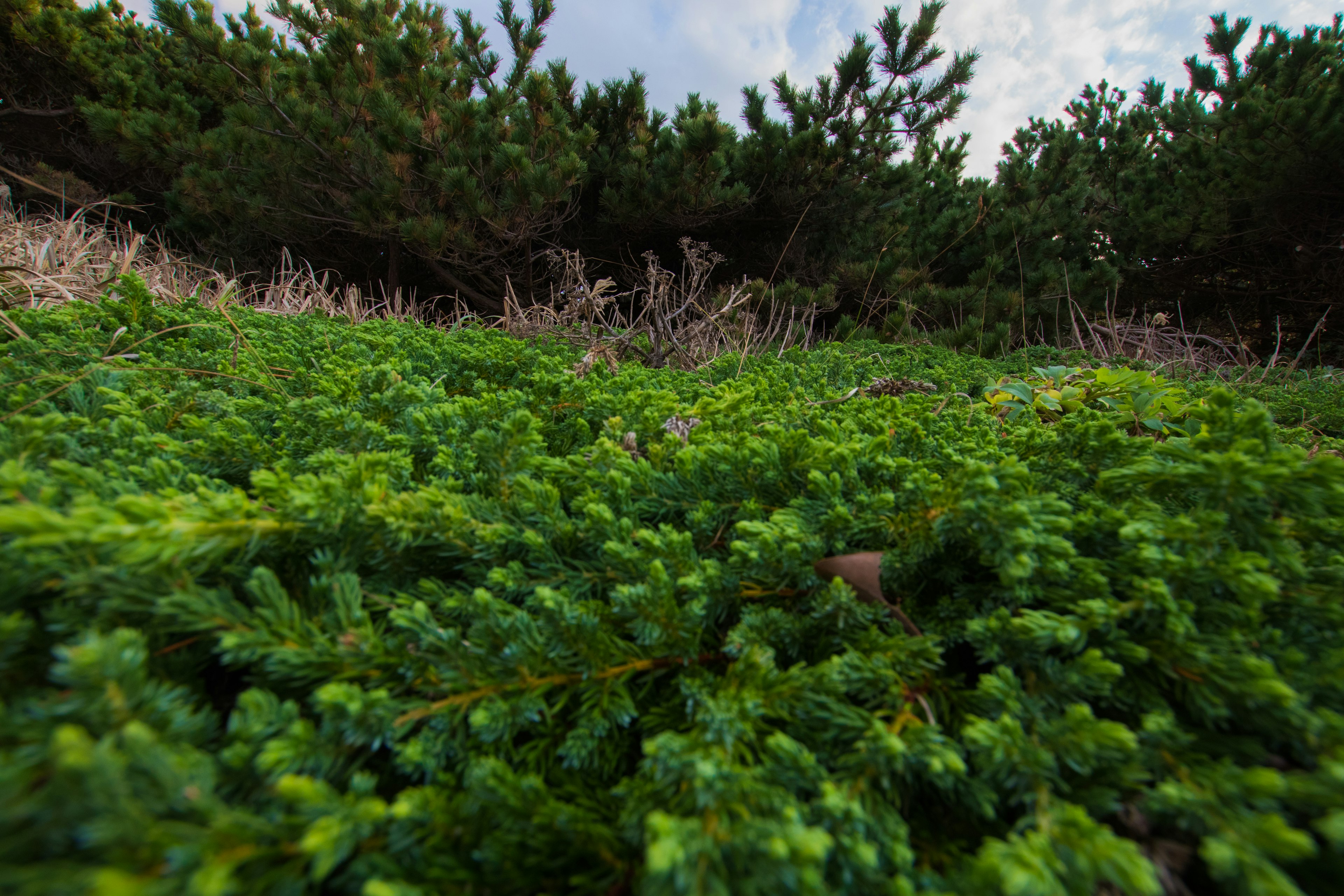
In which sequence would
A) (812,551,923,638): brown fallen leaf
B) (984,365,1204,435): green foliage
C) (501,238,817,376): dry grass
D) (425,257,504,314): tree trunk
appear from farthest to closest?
(425,257,504,314): tree trunk → (501,238,817,376): dry grass → (984,365,1204,435): green foliage → (812,551,923,638): brown fallen leaf

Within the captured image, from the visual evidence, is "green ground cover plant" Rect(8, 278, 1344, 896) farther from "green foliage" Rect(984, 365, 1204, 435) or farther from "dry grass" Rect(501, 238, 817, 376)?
"dry grass" Rect(501, 238, 817, 376)

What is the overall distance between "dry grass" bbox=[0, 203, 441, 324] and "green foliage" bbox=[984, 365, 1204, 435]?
338cm

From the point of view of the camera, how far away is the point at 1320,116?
4797 millimetres

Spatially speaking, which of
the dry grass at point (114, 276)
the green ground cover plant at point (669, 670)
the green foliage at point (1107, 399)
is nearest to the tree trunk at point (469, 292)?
the dry grass at point (114, 276)

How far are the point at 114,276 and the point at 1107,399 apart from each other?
5020mm

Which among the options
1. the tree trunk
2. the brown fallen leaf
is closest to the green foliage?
the brown fallen leaf

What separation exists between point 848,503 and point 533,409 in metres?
0.95

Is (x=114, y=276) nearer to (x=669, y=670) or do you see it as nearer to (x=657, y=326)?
(x=657, y=326)

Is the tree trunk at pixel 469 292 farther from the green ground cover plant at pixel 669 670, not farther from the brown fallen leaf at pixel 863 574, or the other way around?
the brown fallen leaf at pixel 863 574

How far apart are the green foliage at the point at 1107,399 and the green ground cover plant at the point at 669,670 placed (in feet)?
2.63

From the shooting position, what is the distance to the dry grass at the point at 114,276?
2.70 metres

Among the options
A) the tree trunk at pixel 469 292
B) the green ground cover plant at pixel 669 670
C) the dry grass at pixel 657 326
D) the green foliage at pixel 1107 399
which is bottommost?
the green ground cover plant at pixel 669 670

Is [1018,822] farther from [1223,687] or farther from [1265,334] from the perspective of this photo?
[1265,334]

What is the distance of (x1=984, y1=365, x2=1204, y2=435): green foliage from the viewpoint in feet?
5.71
